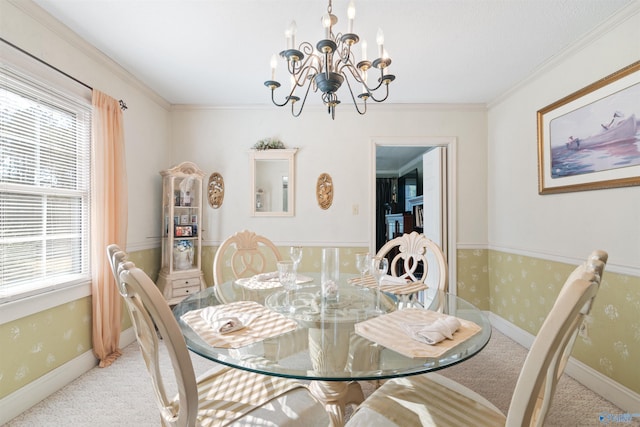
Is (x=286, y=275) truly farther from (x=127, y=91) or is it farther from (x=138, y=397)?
(x=127, y=91)

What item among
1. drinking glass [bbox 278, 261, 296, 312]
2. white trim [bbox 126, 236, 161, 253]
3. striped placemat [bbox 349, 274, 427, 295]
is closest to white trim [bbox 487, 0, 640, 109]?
striped placemat [bbox 349, 274, 427, 295]

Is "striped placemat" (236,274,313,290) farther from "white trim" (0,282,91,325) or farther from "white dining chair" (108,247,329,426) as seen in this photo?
"white trim" (0,282,91,325)

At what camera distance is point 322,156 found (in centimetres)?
340

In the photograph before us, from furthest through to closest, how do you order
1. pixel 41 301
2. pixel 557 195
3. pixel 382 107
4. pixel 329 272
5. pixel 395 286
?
1. pixel 382 107
2. pixel 557 195
3. pixel 41 301
4. pixel 395 286
5. pixel 329 272

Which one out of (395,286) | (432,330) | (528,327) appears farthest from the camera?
(528,327)

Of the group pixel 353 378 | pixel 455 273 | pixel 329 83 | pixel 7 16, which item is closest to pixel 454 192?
pixel 455 273

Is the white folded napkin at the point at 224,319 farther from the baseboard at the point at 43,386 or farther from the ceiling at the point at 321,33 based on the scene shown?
the ceiling at the point at 321,33

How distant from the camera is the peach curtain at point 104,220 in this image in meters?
2.25

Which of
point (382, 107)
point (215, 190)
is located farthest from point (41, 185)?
point (382, 107)

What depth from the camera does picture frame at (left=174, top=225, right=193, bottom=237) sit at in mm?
2988

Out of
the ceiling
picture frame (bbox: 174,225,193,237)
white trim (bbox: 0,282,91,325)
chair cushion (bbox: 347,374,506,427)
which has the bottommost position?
chair cushion (bbox: 347,374,506,427)

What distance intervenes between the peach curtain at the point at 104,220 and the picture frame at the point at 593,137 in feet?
11.8

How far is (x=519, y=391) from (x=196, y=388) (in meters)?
0.85

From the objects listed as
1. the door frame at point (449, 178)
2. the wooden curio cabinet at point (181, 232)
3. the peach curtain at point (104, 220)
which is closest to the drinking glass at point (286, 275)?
the peach curtain at point (104, 220)
